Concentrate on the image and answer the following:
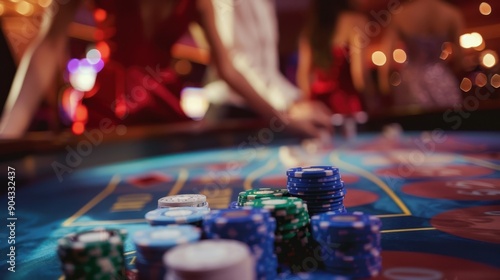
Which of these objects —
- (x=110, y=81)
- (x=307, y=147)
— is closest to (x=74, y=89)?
(x=110, y=81)

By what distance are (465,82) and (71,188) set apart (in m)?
7.82

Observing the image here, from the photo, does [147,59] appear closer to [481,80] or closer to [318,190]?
[318,190]

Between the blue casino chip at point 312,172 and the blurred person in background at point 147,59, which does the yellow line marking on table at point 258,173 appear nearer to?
the blurred person in background at point 147,59

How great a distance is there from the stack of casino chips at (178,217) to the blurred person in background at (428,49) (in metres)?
4.93

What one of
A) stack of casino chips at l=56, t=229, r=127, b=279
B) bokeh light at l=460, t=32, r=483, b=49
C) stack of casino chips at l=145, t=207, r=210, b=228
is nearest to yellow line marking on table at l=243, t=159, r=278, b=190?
stack of casino chips at l=145, t=207, r=210, b=228

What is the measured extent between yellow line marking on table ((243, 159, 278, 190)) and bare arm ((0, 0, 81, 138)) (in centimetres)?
142

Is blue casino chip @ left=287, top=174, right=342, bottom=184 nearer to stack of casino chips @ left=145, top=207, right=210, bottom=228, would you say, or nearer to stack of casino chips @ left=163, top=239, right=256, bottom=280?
stack of casino chips @ left=145, top=207, right=210, bottom=228

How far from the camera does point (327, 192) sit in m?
1.43

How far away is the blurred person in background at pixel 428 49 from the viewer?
5684 mm

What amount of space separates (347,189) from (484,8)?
10.4 metres

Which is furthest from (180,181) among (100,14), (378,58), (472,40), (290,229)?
(378,58)

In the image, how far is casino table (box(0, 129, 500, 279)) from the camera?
49.3 inches

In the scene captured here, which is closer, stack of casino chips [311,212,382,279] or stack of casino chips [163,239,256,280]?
stack of casino chips [163,239,256,280]

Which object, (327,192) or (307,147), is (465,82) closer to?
(307,147)
